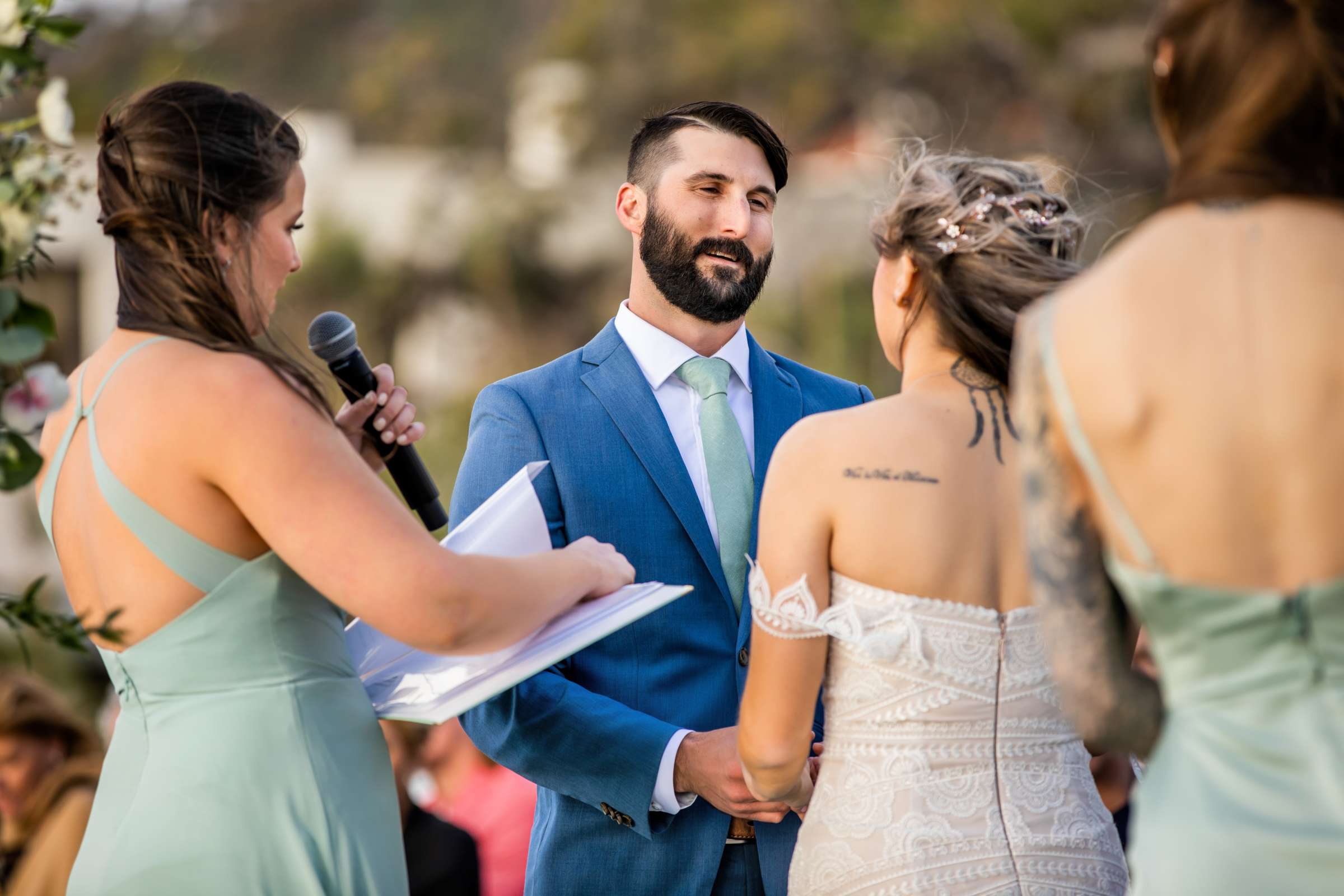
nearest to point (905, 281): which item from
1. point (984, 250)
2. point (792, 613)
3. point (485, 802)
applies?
point (984, 250)

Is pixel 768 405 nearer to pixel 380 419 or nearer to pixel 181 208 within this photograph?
pixel 380 419

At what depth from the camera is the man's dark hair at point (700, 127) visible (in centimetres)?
359

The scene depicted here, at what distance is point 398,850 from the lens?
247 centimetres

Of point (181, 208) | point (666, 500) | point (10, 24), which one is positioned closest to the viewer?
point (10, 24)

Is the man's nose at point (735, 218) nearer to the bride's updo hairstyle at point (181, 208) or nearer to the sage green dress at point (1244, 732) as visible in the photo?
the bride's updo hairstyle at point (181, 208)

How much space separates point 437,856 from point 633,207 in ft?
9.87

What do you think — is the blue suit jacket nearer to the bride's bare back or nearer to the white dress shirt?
the white dress shirt

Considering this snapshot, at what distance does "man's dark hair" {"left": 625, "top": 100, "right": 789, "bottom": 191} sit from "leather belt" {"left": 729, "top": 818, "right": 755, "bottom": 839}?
163cm

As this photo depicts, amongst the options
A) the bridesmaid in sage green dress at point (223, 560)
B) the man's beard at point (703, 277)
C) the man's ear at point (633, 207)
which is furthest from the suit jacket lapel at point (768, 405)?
the bridesmaid in sage green dress at point (223, 560)

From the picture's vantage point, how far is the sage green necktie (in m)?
3.20

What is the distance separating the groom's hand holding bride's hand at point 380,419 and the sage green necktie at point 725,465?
2.53ft

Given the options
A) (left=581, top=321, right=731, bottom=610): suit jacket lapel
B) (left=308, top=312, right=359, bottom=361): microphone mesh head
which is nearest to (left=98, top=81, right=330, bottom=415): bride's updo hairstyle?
(left=308, top=312, right=359, bottom=361): microphone mesh head

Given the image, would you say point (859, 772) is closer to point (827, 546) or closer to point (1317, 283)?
point (827, 546)

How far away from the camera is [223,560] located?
228cm
